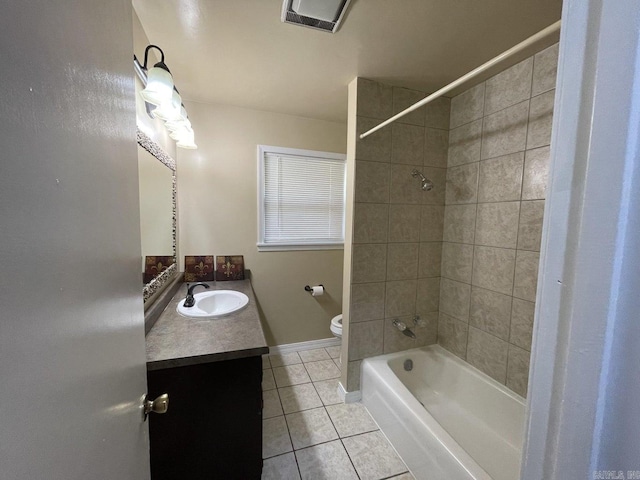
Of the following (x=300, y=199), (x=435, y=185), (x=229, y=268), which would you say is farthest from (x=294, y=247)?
(x=435, y=185)

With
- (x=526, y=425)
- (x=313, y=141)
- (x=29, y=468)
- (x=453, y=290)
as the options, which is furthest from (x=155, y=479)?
(x=313, y=141)

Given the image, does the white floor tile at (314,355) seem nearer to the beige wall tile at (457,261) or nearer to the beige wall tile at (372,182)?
the beige wall tile at (457,261)

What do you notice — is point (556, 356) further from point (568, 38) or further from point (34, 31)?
point (34, 31)

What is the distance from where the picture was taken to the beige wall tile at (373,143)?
177cm

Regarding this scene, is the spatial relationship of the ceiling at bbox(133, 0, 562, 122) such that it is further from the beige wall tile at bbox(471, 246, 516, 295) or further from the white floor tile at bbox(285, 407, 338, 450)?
the white floor tile at bbox(285, 407, 338, 450)

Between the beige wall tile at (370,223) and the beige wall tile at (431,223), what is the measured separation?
332 millimetres

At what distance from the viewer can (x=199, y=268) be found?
2242 mm

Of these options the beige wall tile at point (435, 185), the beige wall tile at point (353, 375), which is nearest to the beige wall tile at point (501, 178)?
the beige wall tile at point (435, 185)

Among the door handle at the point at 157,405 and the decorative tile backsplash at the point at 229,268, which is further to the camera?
the decorative tile backsplash at the point at 229,268

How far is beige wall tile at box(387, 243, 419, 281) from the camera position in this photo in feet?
6.27

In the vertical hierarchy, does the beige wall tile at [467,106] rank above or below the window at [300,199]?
above

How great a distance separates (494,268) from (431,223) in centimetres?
54

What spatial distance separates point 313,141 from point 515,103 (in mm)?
1616

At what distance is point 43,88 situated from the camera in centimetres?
36
